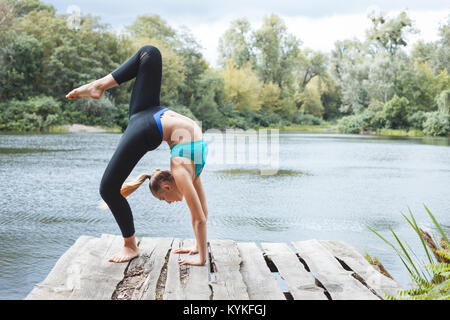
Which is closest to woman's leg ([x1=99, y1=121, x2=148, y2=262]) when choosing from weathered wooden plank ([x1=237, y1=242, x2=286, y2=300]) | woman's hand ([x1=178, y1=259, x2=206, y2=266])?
woman's hand ([x1=178, y1=259, x2=206, y2=266])

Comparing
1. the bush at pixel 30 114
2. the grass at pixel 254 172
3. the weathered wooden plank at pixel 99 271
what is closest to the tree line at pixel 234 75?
the bush at pixel 30 114

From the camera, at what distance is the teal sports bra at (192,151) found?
2.80 m

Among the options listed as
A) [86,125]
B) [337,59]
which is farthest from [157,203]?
[337,59]

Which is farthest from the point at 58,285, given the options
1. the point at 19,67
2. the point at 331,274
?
the point at 19,67

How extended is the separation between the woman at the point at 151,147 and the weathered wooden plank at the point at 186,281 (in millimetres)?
85

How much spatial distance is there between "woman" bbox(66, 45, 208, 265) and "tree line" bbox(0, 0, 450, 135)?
2341 centimetres

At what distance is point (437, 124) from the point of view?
1161 inches

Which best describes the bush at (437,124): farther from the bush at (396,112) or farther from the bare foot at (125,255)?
the bare foot at (125,255)

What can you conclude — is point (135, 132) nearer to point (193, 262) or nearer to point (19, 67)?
point (193, 262)

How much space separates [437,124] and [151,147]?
30.0 meters

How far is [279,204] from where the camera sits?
6.77 meters

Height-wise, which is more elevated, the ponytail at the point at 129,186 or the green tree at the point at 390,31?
the green tree at the point at 390,31

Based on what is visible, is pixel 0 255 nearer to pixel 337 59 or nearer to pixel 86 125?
pixel 86 125

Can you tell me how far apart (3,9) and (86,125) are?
837cm
